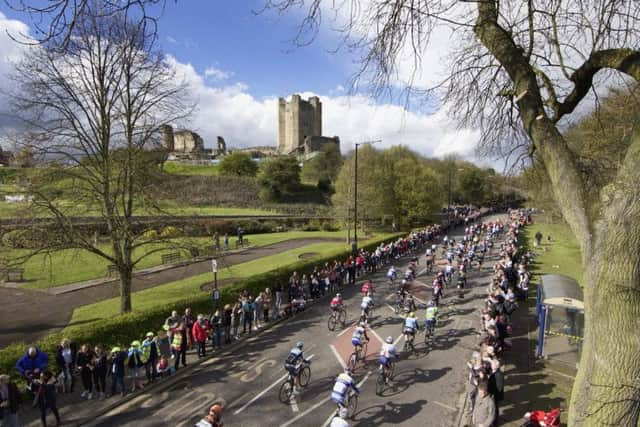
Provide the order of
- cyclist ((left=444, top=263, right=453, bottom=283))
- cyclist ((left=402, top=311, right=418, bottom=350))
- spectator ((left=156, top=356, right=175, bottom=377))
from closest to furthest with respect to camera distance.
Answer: spectator ((left=156, top=356, right=175, bottom=377)) < cyclist ((left=402, top=311, right=418, bottom=350)) < cyclist ((left=444, top=263, right=453, bottom=283))

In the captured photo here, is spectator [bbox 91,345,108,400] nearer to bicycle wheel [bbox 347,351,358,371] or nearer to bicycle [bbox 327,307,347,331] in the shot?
bicycle wheel [bbox 347,351,358,371]

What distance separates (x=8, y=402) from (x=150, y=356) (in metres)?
3.36

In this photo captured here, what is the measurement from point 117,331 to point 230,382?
450cm

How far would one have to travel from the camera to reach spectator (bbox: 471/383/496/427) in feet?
23.5

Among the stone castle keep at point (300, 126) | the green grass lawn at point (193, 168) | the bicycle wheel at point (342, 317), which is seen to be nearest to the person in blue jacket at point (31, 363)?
the bicycle wheel at point (342, 317)

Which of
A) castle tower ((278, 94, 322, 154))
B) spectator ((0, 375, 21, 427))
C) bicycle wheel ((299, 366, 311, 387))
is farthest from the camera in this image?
castle tower ((278, 94, 322, 154))

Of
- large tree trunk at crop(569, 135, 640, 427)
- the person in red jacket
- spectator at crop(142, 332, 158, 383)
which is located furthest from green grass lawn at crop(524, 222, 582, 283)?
spectator at crop(142, 332, 158, 383)

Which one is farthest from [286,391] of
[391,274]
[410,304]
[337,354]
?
[391,274]

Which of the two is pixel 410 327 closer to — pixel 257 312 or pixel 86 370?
pixel 257 312

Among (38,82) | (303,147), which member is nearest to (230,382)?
(38,82)

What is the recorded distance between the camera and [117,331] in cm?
1180

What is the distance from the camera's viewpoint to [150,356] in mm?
10141

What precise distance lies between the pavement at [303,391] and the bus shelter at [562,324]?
237 centimetres

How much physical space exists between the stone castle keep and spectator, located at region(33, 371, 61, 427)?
111m
